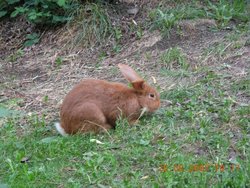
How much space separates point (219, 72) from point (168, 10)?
1782 millimetres

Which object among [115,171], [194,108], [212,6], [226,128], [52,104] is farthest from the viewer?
[212,6]

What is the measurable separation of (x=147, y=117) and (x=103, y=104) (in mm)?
514

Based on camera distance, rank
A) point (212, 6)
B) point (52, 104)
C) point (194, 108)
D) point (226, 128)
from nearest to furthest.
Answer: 1. point (226, 128)
2. point (194, 108)
3. point (52, 104)
4. point (212, 6)

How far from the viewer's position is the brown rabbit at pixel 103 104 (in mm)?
5445

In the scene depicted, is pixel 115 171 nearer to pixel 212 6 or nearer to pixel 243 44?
pixel 243 44

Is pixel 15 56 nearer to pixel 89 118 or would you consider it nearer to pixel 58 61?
pixel 58 61

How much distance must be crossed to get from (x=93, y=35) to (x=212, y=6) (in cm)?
171

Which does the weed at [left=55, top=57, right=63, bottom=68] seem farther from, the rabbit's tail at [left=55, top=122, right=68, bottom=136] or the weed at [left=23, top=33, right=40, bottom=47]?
the rabbit's tail at [left=55, top=122, right=68, bottom=136]

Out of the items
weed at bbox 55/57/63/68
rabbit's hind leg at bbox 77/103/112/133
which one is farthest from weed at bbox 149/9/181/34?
rabbit's hind leg at bbox 77/103/112/133

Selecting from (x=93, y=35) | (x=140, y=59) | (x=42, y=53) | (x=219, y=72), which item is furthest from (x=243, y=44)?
(x=42, y=53)

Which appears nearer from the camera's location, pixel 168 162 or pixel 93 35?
pixel 168 162

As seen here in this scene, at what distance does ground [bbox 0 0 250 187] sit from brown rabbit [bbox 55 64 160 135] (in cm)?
11

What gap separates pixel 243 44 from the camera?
279 inches

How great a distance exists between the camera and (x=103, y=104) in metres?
5.54
